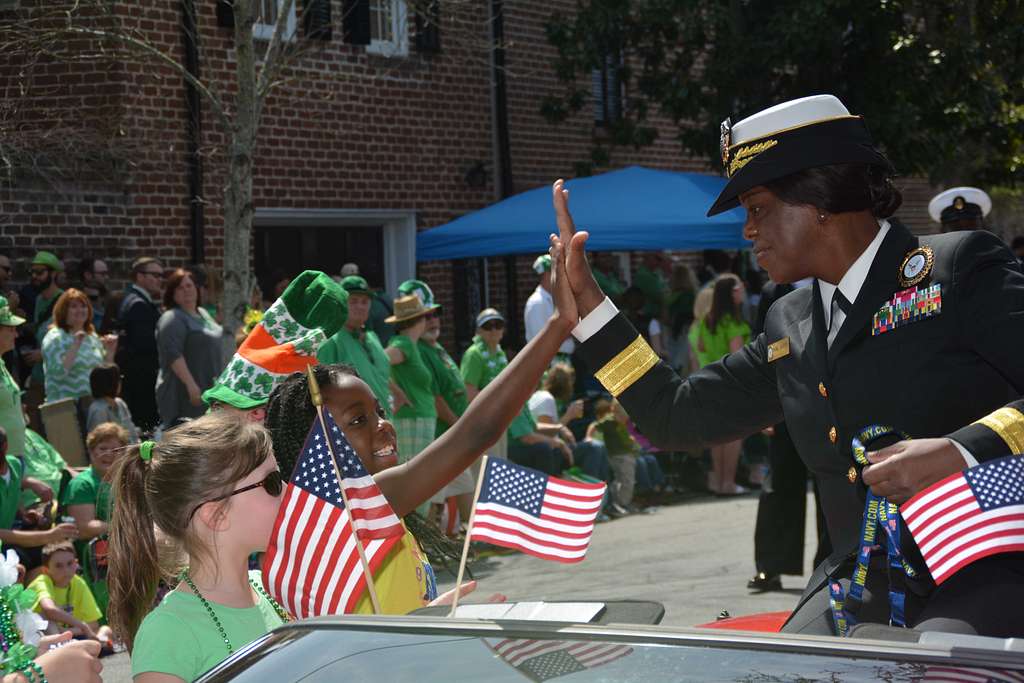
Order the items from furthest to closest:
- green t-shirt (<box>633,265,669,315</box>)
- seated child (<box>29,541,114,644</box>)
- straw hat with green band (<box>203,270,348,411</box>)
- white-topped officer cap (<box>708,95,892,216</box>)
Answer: green t-shirt (<box>633,265,669,315</box>)
seated child (<box>29,541,114,644</box>)
straw hat with green band (<box>203,270,348,411</box>)
white-topped officer cap (<box>708,95,892,216</box>)

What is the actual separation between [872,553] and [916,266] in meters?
0.68

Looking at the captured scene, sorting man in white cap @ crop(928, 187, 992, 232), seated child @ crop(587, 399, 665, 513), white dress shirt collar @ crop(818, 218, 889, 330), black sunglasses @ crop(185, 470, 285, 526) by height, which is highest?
man in white cap @ crop(928, 187, 992, 232)

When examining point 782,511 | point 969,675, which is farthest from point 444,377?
point 969,675

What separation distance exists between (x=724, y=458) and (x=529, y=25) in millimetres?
7226

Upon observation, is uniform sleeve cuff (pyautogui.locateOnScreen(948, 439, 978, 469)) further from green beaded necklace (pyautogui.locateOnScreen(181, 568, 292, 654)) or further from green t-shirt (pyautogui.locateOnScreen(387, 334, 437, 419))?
green t-shirt (pyautogui.locateOnScreen(387, 334, 437, 419))

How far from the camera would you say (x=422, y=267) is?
1752 cm

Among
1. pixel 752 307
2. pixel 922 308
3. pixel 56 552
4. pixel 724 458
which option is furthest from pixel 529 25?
pixel 922 308

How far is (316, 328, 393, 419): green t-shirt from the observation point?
9.38 m

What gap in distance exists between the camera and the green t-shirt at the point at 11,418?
857cm

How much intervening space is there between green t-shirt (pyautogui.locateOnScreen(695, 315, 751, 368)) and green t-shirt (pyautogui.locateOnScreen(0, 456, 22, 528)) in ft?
23.7

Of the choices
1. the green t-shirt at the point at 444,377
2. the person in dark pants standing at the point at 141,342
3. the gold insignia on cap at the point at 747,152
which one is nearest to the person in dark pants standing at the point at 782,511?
the green t-shirt at the point at 444,377

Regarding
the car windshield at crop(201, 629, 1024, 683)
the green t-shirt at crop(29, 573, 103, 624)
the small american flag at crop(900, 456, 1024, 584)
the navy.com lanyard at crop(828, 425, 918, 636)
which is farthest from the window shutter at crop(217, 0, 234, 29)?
the car windshield at crop(201, 629, 1024, 683)

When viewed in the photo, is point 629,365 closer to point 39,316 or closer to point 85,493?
point 85,493

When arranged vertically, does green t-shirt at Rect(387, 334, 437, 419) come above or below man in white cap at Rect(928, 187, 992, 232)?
below
